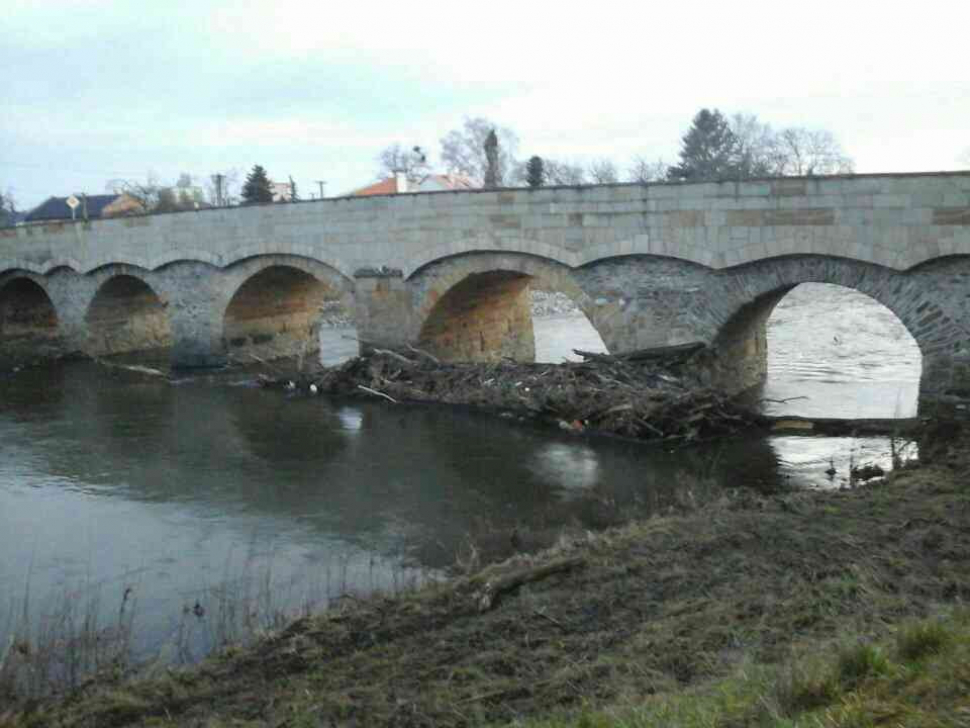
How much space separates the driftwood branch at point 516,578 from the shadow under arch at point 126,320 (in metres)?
15.4

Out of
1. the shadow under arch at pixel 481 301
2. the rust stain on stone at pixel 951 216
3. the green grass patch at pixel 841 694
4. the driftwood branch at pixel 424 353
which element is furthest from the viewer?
the driftwood branch at pixel 424 353

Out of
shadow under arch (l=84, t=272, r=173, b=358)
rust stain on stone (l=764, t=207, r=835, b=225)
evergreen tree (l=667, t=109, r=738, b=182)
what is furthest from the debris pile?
evergreen tree (l=667, t=109, r=738, b=182)

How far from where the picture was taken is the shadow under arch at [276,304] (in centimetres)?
1673

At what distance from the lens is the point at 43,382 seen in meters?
18.1

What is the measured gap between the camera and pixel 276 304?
19.3 m

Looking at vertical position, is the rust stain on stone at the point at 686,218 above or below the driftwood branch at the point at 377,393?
above

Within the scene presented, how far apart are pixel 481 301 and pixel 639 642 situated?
11.9 m

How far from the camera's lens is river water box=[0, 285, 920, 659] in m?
7.39

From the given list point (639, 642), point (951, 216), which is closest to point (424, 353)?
point (951, 216)

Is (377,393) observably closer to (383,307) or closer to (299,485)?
(383,307)

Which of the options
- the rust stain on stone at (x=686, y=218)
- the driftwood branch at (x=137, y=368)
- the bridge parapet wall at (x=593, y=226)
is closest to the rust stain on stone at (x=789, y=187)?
the bridge parapet wall at (x=593, y=226)

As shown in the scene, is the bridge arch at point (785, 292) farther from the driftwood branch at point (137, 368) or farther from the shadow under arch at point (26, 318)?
the shadow under arch at point (26, 318)

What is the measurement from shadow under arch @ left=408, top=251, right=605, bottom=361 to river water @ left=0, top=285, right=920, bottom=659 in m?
1.96

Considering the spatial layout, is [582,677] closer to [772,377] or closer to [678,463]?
[678,463]
